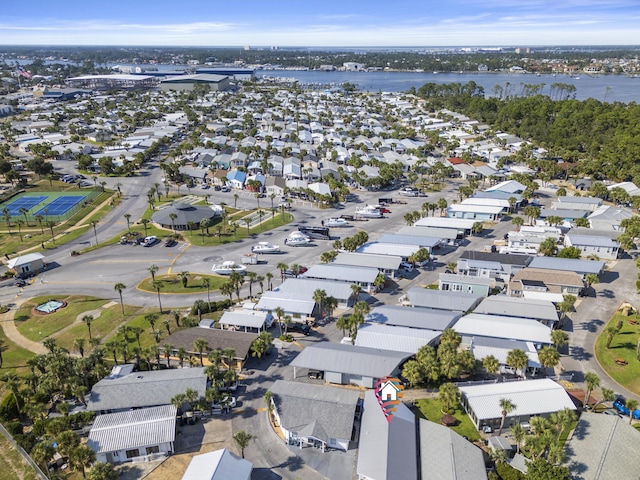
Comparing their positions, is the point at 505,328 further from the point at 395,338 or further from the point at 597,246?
the point at 597,246

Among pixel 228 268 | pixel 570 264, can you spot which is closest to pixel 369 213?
pixel 228 268

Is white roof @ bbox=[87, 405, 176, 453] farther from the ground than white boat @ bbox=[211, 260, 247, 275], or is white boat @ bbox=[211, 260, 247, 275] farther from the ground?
white boat @ bbox=[211, 260, 247, 275]

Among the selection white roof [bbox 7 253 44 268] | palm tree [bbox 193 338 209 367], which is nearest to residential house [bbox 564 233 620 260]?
palm tree [bbox 193 338 209 367]

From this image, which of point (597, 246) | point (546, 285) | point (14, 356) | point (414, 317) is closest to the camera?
point (14, 356)

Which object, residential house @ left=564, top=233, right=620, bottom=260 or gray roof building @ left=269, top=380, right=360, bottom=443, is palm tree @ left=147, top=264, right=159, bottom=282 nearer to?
gray roof building @ left=269, top=380, right=360, bottom=443

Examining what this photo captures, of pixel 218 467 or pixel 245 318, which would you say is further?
pixel 245 318

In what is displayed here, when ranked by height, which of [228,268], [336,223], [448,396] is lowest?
[448,396]

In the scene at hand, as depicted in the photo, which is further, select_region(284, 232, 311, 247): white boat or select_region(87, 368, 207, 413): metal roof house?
select_region(284, 232, 311, 247): white boat
